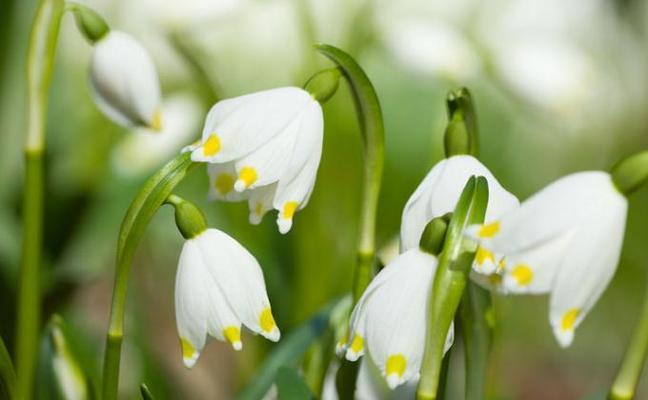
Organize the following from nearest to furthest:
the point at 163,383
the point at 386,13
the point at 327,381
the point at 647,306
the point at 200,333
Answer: the point at 647,306 < the point at 200,333 < the point at 327,381 < the point at 163,383 < the point at 386,13

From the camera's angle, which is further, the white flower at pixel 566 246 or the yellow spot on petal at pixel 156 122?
the yellow spot on petal at pixel 156 122

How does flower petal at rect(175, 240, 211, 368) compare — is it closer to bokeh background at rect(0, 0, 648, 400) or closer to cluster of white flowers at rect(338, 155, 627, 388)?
cluster of white flowers at rect(338, 155, 627, 388)

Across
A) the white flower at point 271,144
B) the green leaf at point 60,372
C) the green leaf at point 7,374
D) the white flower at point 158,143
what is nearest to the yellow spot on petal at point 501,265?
the white flower at point 271,144

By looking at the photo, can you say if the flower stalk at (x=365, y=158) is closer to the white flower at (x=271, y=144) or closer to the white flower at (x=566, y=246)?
the white flower at (x=271, y=144)

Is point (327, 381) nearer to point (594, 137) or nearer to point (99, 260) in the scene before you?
point (99, 260)

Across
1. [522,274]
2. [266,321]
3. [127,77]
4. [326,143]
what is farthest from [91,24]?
[326,143]

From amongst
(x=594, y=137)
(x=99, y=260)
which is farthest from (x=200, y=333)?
(x=594, y=137)
